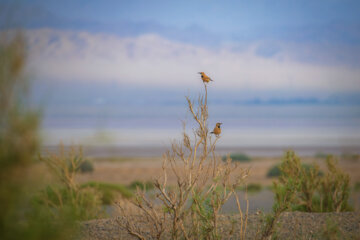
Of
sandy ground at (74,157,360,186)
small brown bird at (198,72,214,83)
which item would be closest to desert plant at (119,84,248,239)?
small brown bird at (198,72,214,83)

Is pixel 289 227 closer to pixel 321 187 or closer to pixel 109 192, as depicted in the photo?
pixel 321 187

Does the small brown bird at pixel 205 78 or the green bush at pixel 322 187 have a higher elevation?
the small brown bird at pixel 205 78

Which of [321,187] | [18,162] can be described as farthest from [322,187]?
[18,162]

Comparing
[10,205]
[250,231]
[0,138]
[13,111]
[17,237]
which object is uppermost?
[13,111]

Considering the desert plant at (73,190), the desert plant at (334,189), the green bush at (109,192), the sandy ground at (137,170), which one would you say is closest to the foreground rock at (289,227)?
the desert plant at (334,189)

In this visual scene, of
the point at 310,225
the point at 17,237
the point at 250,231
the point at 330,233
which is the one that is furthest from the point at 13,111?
the point at 310,225

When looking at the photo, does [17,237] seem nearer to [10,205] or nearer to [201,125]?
[10,205]

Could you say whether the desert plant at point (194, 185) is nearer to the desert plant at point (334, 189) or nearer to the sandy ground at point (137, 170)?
the desert plant at point (334, 189)

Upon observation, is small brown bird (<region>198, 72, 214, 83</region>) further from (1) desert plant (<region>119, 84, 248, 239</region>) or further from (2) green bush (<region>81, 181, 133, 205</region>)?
(2) green bush (<region>81, 181, 133, 205</region>)

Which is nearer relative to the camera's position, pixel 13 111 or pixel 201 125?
pixel 13 111

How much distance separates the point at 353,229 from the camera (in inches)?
316

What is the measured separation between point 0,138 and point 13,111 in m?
0.25

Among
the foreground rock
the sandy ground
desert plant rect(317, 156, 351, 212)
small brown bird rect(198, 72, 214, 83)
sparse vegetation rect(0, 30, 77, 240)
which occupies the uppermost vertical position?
small brown bird rect(198, 72, 214, 83)

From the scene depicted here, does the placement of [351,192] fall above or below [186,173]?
below
